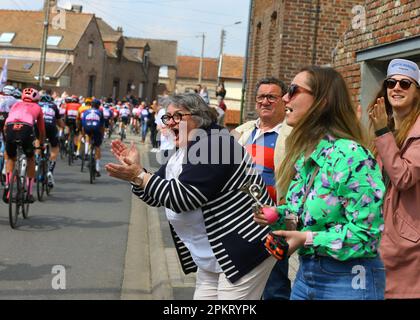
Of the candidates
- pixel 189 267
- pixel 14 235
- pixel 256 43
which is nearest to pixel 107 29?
pixel 256 43

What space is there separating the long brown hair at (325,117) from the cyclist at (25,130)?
311 inches

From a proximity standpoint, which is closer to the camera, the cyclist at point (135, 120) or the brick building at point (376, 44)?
the brick building at point (376, 44)

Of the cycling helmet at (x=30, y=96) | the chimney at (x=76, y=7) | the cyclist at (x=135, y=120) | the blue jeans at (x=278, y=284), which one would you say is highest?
→ the chimney at (x=76, y=7)

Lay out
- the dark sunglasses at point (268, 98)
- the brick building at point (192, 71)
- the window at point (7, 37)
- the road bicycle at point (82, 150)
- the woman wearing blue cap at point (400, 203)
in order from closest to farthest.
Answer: the woman wearing blue cap at point (400, 203)
the dark sunglasses at point (268, 98)
the road bicycle at point (82, 150)
the window at point (7, 37)
the brick building at point (192, 71)

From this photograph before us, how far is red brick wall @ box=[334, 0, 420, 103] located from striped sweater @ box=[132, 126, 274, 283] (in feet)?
A: 13.0

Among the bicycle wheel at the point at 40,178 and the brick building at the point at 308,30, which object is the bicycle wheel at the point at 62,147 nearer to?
the bicycle wheel at the point at 40,178

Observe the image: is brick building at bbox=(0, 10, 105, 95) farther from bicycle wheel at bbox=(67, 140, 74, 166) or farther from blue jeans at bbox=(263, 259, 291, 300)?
blue jeans at bbox=(263, 259, 291, 300)

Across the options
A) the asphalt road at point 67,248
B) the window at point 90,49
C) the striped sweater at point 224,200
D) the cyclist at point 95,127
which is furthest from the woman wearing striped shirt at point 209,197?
the window at point 90,49

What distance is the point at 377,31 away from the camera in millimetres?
8172

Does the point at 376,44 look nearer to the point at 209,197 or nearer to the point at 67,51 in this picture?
the point at 209,197

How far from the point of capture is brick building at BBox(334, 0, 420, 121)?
7.30m

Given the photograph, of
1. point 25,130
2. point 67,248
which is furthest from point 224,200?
point 25,130

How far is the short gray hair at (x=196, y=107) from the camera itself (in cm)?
400
